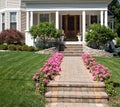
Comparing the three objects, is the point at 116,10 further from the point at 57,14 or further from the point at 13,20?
the point at 13,20

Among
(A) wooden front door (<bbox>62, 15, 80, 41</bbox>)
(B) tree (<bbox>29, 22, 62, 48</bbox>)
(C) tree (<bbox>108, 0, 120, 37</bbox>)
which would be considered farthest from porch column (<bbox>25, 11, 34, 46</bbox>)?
(C) tree (<bbox>108, 0, 120, 37</bbox>)

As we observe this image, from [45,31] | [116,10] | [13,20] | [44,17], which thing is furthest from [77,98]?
[116,10]

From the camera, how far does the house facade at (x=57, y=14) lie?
86.7ft

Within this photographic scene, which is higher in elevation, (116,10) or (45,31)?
(116,10)

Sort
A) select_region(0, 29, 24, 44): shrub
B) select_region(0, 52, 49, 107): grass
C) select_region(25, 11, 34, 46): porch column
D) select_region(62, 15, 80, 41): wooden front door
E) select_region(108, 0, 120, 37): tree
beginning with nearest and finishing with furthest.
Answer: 1. select_region(0, 52, 49, 107): grass
2. select_region(0, 29, 24, 44): shrub
3. select_region(25, 11, 34, 46): porch column
4. select_region(62, 15, 80, 41): wooden front door
5. select_region(108, 0, 120, 37): tree

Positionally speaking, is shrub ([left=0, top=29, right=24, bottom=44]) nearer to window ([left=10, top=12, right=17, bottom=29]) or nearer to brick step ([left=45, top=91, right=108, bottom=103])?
window ([left=10, top=12, right=17, bottom=29])

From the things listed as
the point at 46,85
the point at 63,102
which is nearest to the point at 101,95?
the point at 63,102

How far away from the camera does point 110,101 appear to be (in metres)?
9.45

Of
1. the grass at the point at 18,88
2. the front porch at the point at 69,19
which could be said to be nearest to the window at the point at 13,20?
the front porch at the point at 69,19

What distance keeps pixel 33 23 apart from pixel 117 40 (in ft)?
26.9

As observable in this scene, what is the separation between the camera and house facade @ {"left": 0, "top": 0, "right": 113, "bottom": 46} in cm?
2642

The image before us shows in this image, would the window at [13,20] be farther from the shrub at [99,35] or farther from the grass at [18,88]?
the grass at [18,88]

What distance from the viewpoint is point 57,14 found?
26.4m

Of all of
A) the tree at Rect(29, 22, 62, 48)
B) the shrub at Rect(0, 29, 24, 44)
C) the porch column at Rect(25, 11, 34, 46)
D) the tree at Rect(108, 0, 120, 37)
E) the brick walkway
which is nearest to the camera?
the brick walkway
